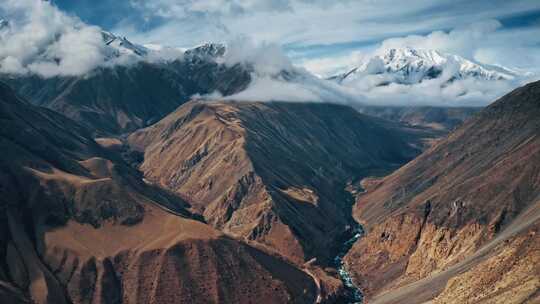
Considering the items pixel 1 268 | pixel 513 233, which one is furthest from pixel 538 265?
pixel 1 268

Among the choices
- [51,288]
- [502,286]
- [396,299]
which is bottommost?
[396,299]

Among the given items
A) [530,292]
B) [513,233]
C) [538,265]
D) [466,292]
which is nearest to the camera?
[530,292]

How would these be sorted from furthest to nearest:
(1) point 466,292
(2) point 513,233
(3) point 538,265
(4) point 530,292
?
(2) point 513,233 → (1) point 466,292 → (3) point 538,265 → (4) point 530,292

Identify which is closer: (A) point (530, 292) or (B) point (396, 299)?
(A) point (530, 292)

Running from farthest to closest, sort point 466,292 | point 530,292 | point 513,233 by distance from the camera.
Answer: point 513,233 → point 466,292 → point 530,292

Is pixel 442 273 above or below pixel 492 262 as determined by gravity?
below

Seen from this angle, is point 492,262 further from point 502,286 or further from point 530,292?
point 530,292

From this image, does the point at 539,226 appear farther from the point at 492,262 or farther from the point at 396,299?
the point at 396,299

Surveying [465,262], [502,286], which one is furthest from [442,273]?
[502,286]

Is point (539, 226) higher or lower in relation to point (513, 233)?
higher
